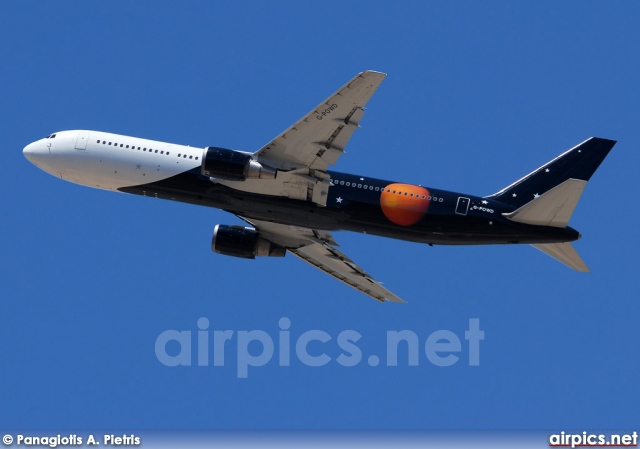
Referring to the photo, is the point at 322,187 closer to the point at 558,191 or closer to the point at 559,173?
the point at 558,191

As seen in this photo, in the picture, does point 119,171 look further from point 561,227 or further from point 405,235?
point 561,227

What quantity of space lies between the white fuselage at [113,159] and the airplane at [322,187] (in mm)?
57

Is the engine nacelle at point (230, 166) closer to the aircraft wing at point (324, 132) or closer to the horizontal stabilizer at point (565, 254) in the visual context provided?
the aircraft wing at point (324, 132)

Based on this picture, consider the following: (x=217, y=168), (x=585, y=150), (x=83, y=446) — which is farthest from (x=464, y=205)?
(x=83, y=446)

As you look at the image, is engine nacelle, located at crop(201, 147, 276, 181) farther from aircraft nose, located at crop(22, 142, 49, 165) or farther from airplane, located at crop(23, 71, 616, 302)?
aircraft nose, located at crop(22, 142, 49, 165)

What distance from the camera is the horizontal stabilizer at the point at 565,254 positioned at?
242 ft

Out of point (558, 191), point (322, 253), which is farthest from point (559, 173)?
point (322, 253)

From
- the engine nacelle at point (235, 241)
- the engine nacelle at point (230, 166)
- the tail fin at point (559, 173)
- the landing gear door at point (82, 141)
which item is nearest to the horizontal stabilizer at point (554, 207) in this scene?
the tail fin at point (559, 173)

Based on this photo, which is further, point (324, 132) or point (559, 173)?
point (559, 173)

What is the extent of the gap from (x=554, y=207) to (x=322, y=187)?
41.8 ft

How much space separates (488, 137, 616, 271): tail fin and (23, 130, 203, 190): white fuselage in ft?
59.8

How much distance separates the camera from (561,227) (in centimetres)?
7238

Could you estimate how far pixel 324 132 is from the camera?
70.7 m

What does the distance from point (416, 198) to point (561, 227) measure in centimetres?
814
